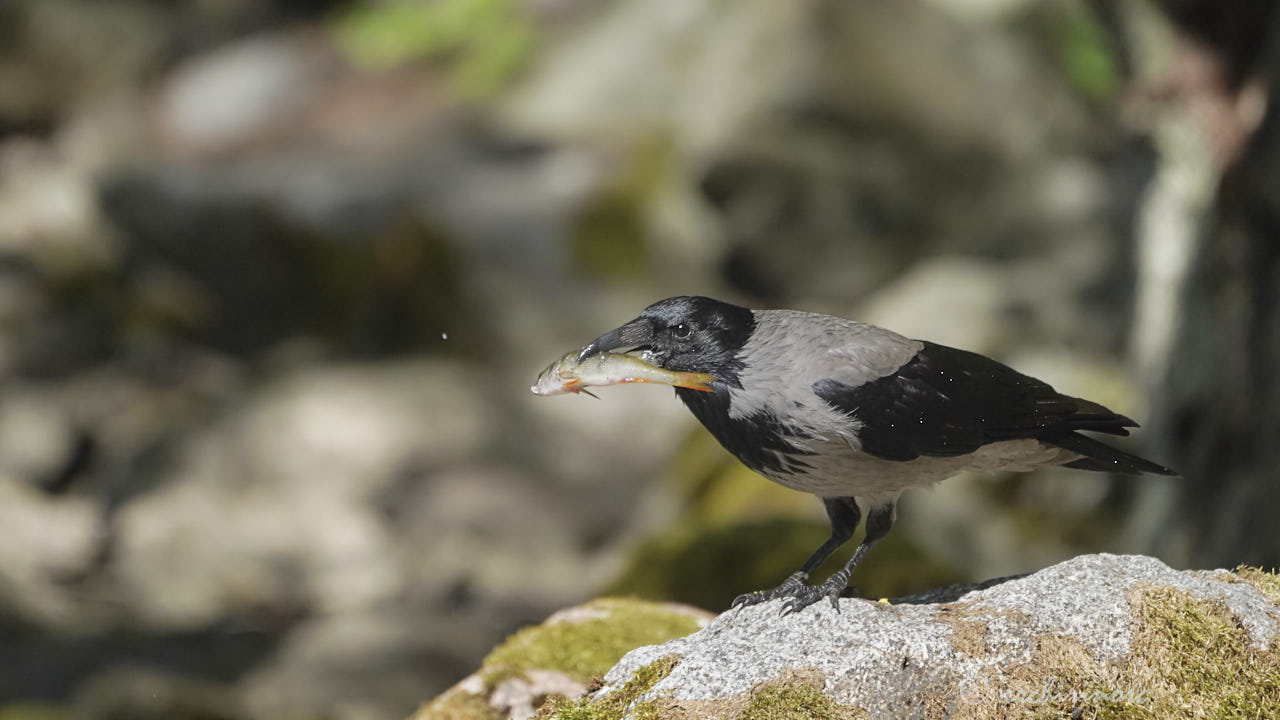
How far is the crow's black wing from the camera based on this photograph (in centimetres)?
404

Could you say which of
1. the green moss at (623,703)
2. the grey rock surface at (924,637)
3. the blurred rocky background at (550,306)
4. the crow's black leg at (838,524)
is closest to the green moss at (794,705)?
the grey rock surface at (924,637)

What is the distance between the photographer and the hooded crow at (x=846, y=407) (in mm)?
4031

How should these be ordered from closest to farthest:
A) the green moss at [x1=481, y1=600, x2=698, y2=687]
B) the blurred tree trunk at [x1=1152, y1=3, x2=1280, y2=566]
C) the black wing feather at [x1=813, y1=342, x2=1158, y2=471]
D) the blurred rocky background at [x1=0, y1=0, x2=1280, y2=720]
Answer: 1. the black wing feather at [x1=813, y1=342, x2=1158, y2=471]
2. the green moss at [x1=481, y1=600, x2=698, y2=687]
3. the blurred tree trunk at [x1=1152, y1=3, x2=1280, y2=566]
4. the blurred rocky background at [x1=0, y1=0, x2=1280, y2=720]

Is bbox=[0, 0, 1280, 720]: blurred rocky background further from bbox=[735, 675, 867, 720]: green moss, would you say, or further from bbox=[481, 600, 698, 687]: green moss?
bbox=[735, 675, 867, 720]: green moss

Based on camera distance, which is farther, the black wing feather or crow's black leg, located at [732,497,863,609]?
crow's black leg, located at [732,497,863,609]

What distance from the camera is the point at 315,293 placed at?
16.3 meters

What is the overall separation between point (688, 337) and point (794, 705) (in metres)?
1.40

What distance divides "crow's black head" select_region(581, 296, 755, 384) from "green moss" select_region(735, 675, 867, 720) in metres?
1.15

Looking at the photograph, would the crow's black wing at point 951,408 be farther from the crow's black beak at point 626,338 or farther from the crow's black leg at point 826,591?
the crow's black beak at point 626,338

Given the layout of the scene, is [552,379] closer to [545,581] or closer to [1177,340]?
[1177,340]

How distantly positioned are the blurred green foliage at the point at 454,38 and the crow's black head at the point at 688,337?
1553 centimetres

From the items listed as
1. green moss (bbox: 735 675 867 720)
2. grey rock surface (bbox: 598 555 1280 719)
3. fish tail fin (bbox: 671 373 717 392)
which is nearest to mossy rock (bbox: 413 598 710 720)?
grey rock surface (bbox: 598 555 1280 719)

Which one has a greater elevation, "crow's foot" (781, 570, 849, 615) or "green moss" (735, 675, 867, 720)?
"crow's foot" (781, 570, 849, 615)

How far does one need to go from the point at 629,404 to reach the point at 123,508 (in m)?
6.48
